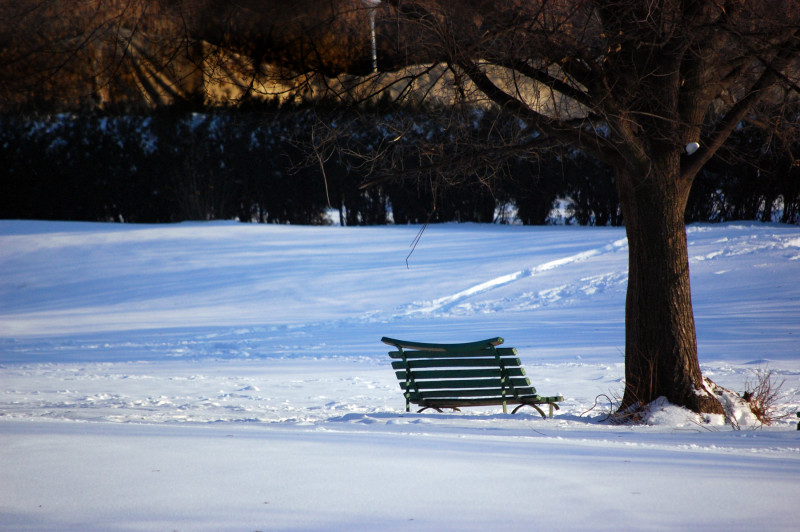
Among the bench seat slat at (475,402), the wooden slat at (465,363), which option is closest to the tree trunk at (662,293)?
the bench seat slat at (475,402)

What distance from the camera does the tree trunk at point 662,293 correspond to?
19.4ft

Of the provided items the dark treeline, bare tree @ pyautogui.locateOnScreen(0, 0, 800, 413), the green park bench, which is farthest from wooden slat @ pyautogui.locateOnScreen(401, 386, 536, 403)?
the dark treeline

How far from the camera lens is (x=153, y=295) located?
50.1 ft

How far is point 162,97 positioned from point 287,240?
12383 millimetres

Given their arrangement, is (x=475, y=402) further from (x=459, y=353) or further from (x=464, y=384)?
(x=459, y=353)

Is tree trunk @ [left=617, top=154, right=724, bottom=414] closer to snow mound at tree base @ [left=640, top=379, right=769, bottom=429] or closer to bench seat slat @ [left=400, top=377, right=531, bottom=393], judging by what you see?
snow mound at tree base @ [left=640, top=379, right=769, bottom=429]

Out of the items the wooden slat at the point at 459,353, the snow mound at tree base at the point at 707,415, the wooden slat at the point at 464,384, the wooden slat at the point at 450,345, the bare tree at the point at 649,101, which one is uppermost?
the bare tree at the point at 649,101

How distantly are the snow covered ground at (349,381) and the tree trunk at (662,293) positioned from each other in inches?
9.2

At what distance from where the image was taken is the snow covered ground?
9.64 ft

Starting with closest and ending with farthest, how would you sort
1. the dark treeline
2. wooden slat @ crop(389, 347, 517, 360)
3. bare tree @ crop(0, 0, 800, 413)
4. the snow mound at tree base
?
bare tree @ crop(0, 0, 800, 413) → the snow mound at tree base → wooden slat @ crop(389, 347, 517, 360) → the dark treeline

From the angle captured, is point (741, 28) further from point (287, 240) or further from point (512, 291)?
point (287, 240)

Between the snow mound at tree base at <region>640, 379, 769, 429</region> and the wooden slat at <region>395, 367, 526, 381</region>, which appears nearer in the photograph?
the snow mound at tree base at <region>640, 379, 769, 429</region>

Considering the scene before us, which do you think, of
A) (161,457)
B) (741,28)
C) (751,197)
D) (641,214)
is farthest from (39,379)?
(751,197)

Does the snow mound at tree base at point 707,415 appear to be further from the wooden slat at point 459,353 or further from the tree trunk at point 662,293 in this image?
the wooden slat at point 459,353
